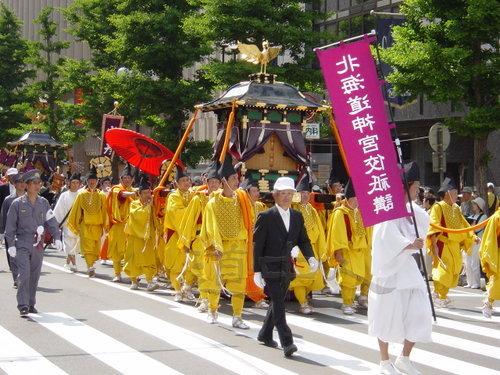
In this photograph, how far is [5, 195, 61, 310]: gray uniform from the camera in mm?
10312

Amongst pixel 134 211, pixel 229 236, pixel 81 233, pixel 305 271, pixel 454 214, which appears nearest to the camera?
pixel 229 236

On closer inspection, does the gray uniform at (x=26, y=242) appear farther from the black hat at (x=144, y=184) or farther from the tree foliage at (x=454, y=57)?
the tree foliage at (x=454, y=57)

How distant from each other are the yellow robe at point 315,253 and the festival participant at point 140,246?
307 centimetres

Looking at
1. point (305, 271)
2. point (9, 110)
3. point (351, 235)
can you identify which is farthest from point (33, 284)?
point (9, 110)

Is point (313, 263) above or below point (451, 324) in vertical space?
above

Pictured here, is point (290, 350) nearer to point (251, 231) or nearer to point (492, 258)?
point (251, 231)

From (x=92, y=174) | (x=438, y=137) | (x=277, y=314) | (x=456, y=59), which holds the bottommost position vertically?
(x=277, y=314)

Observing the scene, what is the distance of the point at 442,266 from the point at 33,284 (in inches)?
232

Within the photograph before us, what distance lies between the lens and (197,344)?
28.5 feet

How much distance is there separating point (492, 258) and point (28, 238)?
634 cm

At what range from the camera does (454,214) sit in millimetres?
12156

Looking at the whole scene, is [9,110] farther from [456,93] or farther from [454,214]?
[454,214]

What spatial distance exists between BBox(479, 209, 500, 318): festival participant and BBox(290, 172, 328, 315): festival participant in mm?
2265

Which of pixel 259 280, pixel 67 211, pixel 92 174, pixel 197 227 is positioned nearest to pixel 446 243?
pixel 197 227
